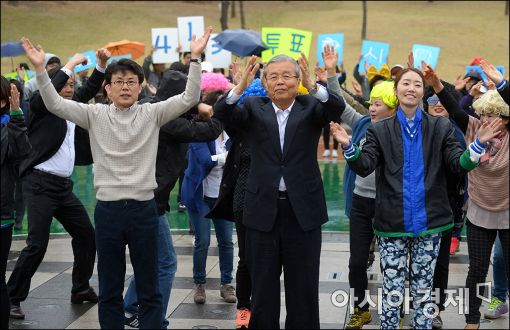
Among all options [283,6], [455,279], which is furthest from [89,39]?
[455,279]

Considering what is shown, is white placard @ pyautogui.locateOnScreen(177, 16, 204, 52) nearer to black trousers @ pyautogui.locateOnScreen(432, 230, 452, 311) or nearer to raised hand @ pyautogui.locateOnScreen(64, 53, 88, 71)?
raised hand @ pyautogui.locateOnScreen(64, 53, 88, 71)

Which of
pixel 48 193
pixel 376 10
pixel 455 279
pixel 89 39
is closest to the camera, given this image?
pixel 48 193

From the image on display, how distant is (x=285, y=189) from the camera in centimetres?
486

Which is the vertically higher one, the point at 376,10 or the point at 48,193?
the point at 376,10

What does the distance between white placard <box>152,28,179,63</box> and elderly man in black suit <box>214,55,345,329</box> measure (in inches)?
→ 407

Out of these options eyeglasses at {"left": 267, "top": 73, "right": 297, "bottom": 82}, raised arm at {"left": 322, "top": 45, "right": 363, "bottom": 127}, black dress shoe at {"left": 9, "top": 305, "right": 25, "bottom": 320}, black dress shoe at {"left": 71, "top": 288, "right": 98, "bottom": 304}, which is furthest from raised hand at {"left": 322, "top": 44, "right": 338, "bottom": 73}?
black dress shoe at {"left": 9, "top": 305, "right": 25, "bottom": 320}

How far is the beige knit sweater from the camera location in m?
5.02

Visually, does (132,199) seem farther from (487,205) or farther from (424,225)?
(487,205)

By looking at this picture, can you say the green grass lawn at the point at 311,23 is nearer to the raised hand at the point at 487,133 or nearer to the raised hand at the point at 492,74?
the raised hand at the point at 492,74

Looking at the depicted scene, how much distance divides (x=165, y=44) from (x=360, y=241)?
9.94 metres

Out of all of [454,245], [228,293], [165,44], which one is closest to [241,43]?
[165,44]

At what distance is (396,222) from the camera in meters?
5.02

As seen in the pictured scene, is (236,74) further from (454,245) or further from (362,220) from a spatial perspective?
(454,245)

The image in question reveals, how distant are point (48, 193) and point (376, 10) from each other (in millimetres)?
58258
